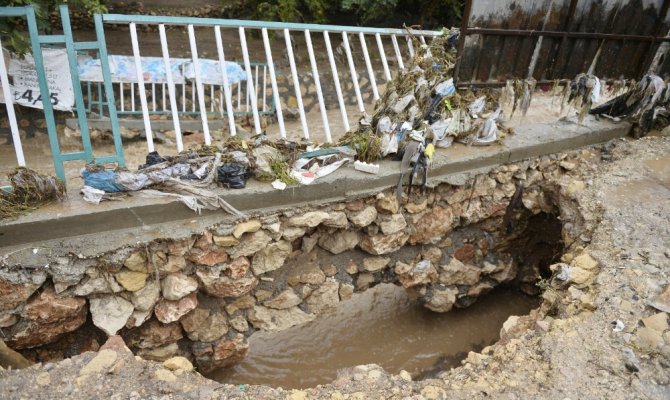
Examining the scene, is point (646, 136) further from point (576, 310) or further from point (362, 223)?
point (362, 223)

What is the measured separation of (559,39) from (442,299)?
3.06 meters

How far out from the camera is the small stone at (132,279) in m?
3.14

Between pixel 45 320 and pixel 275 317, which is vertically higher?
pixel 45 320

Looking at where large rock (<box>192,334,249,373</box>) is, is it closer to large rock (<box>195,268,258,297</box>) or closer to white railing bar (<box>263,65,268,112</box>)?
large rock (<box>195,268,258,297</box>)

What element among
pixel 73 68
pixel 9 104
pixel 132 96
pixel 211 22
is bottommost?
pixel 132 96

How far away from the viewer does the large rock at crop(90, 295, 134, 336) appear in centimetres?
317

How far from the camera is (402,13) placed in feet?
32.2

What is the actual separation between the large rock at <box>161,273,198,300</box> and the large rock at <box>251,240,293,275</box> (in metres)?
0.54

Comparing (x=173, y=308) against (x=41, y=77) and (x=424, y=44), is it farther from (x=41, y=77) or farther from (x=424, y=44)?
(x=424, y=44)

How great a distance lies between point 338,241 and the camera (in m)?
4.05

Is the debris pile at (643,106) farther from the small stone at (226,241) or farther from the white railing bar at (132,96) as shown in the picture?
the white railing bar at (132,96)

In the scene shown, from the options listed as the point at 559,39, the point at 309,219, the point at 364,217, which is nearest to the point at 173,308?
the point at 309,219

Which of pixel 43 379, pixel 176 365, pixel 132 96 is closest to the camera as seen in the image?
pixel 43 379

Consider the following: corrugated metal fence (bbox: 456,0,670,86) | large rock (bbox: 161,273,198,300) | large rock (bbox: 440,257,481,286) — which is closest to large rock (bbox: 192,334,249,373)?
large rock (bbox: 161,273,198,300)
